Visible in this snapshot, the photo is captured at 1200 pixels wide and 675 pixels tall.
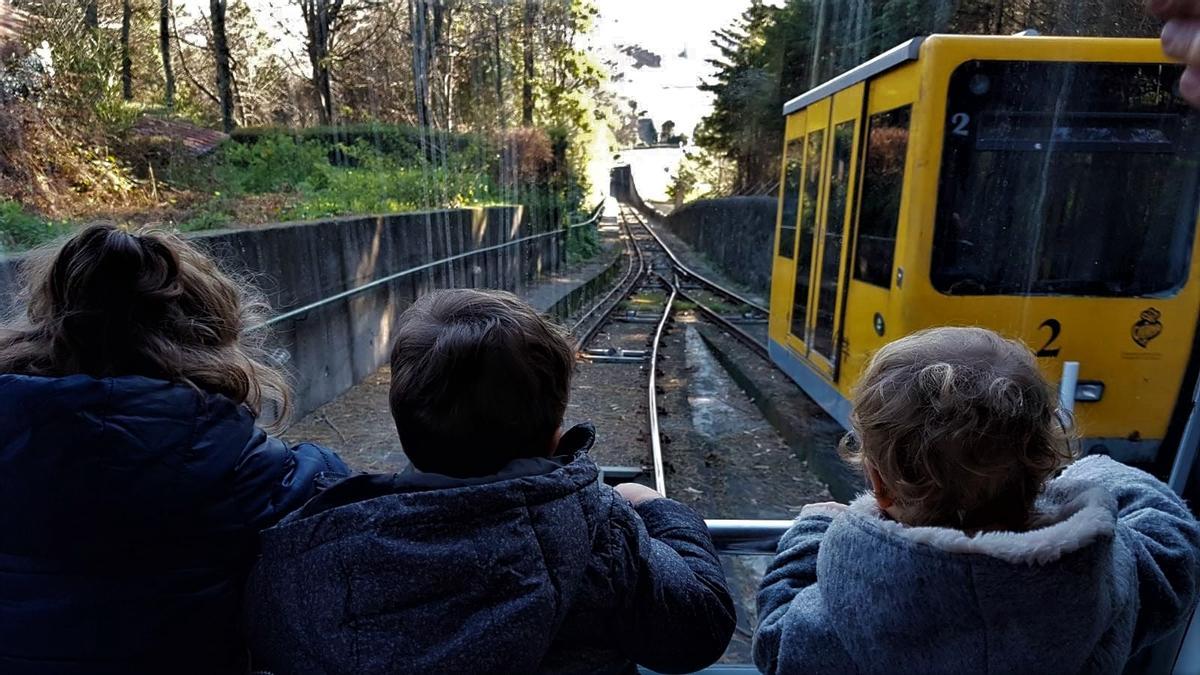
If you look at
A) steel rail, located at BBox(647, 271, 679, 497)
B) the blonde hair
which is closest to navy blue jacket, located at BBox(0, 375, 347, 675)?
the blonde hair

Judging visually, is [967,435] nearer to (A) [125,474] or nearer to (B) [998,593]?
(B) [998,593]

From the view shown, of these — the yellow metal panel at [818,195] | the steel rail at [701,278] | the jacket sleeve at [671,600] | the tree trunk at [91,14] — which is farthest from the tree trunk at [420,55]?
the steel rail at [701,278]

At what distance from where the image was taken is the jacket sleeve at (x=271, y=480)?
977 millimetres

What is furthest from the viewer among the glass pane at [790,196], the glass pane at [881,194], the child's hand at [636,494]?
the glass pane at [790,196]

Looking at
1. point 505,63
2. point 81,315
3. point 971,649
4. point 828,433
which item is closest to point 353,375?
A: point 505,63

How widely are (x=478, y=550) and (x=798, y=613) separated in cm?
47

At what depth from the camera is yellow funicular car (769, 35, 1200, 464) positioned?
3.13 m

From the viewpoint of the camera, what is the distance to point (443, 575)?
875 millimetres

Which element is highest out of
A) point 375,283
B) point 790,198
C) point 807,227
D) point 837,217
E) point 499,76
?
point 499,76

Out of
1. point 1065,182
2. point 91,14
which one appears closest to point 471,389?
point 91,14

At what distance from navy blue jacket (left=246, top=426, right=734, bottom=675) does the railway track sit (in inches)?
40.9

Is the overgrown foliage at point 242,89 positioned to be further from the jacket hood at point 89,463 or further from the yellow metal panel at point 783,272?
the yellow metal panel at point 783,272

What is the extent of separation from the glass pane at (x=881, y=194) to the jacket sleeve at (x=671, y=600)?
3.24 m

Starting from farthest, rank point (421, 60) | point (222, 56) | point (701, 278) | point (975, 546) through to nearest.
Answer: point (701, 278) < point (421, 60) < point (222, 56) < point (975, 546)
